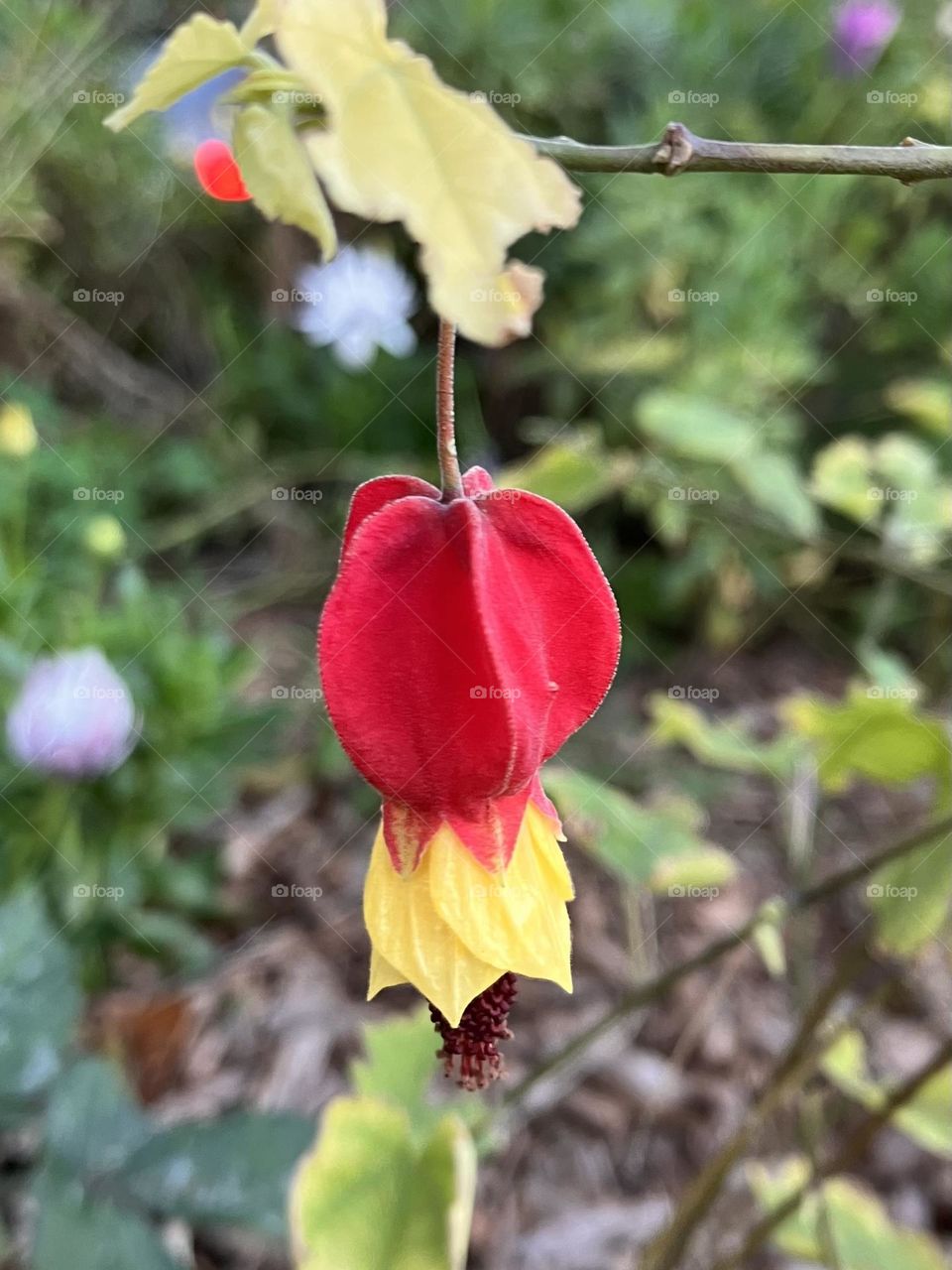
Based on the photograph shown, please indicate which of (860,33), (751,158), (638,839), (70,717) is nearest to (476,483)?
(751,158)

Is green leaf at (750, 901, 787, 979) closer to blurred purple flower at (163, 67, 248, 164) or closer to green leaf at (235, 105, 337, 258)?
green leaf at (235, 105, 337, 258)

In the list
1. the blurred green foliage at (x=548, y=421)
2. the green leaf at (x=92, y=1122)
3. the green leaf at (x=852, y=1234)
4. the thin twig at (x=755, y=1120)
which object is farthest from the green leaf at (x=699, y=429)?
the green leaf at (x=92, y=1122)

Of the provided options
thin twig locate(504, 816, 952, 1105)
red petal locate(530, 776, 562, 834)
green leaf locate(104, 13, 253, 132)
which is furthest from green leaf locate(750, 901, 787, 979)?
green leaf locate(104, 13, 253, 132)

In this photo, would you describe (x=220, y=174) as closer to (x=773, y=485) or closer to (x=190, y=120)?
(x=773, y=485)

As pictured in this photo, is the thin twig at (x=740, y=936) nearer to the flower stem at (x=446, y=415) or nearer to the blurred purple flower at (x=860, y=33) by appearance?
the flower stem at (x=446, y=415)

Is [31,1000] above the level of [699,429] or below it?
below

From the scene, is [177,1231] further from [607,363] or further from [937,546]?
[607,363]
